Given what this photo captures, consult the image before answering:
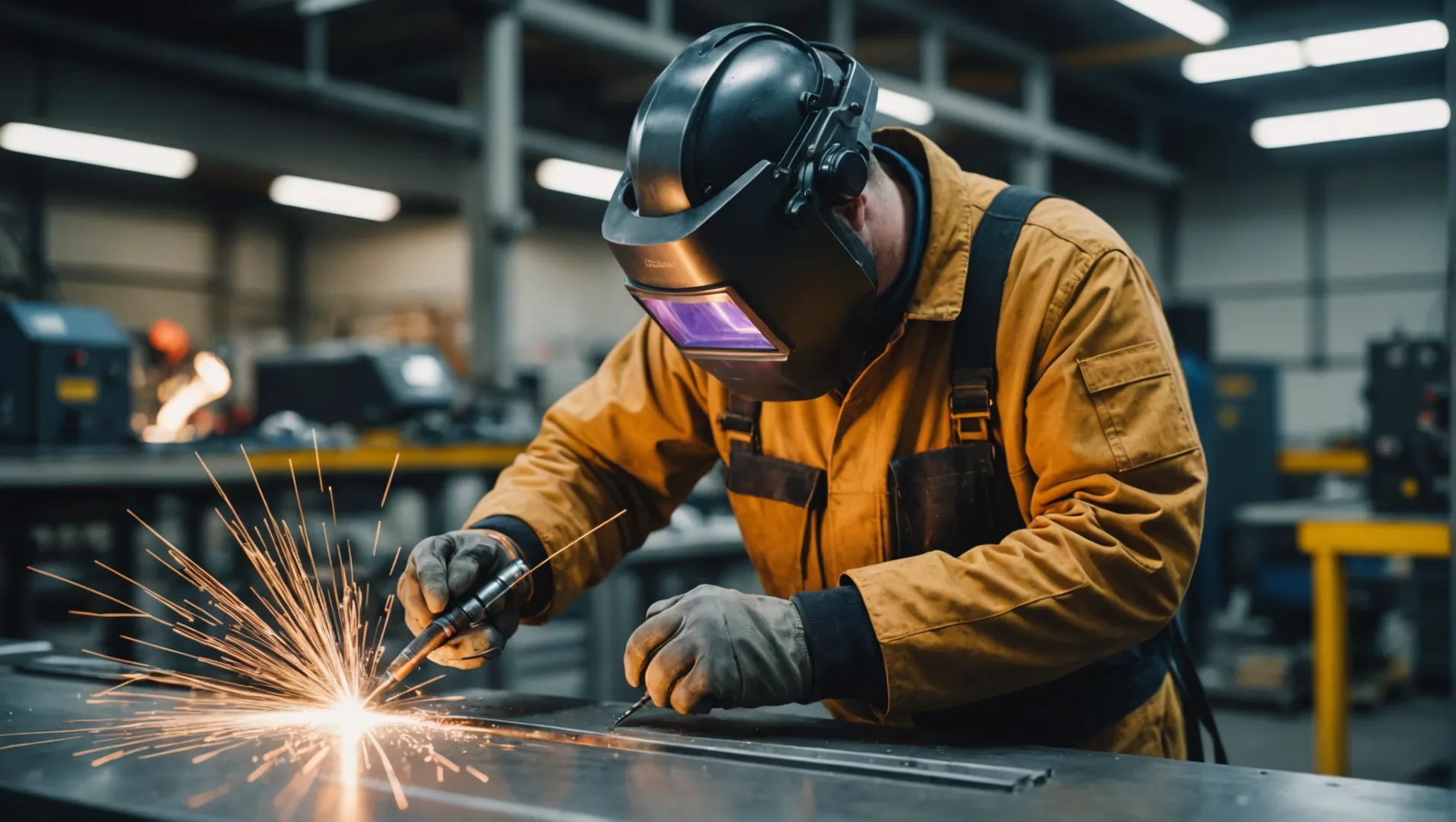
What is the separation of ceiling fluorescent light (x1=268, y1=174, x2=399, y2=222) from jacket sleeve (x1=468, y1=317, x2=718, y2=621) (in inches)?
334

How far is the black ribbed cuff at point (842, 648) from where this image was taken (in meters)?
1.04

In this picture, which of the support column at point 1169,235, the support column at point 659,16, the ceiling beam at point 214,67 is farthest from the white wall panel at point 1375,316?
the ceiling beam at point 214,67

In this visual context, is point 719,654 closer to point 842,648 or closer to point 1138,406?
point 842,648

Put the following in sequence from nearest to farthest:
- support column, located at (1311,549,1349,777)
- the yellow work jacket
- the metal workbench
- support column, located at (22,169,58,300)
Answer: the metal workbench
the yellow work jacket
support column, located at (1311,549,1349,777)
support column, located at (22,169,58,300)

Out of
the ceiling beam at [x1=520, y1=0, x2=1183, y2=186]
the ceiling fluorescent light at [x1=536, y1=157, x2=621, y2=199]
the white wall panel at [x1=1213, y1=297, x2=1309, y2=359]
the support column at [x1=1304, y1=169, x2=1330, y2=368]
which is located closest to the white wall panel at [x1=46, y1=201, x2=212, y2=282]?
the ceiling fluorescent light at [x1=536, y1=157, x2=621, y2=199]

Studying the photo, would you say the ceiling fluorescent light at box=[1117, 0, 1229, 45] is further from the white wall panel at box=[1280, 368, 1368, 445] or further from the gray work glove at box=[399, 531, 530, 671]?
the gray work glove at box=[399, 531, 530, 671]

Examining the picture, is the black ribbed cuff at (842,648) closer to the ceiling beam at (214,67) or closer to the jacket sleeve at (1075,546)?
the jacket sleeve at (1075,546)

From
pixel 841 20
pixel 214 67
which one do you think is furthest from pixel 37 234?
pixel 841 20

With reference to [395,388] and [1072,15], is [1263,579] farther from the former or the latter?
[1072,15]

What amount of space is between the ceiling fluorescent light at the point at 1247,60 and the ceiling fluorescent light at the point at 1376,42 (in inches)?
3.7

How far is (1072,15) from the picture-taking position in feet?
26.6

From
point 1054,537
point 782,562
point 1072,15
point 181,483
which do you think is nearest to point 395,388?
point 181,483

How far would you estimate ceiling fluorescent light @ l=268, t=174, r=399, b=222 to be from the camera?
31.7ft

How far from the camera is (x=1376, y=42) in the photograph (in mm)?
6734
